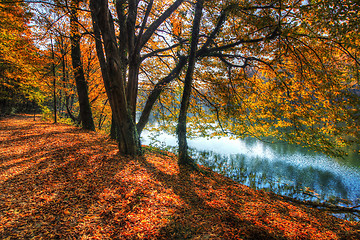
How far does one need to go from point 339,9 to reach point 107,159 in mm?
6257

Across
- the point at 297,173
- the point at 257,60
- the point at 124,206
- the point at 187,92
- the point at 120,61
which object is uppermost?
the point at 257,60

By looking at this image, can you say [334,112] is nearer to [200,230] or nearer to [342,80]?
[342,80]

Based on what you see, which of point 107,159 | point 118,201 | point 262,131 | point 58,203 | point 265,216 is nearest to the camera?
point 58,203

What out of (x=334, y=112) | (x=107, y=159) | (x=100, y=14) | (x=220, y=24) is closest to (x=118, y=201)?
(x=107, y=159)

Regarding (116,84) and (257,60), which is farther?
(257,60)

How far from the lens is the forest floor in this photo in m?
2.21

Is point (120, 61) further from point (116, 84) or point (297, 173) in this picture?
point (297, 173)

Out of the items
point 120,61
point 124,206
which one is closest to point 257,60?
point 120,61

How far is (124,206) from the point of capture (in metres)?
2.69

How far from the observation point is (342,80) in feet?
15.8

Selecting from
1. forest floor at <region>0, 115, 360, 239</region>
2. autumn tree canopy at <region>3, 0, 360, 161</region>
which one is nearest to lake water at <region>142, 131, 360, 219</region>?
autumn tree canopy at <region>3, 0, 360, 161</region>

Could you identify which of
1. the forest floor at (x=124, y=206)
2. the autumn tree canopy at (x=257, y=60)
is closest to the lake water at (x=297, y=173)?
the autumn tree canopy at (x=257, y=60)

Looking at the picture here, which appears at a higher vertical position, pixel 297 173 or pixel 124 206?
pixel 124 206

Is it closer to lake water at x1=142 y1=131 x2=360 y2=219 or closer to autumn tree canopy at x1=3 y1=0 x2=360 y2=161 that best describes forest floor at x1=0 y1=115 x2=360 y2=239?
autumn tree canopy at x1=3 y1=0 x2=360 y2=161
